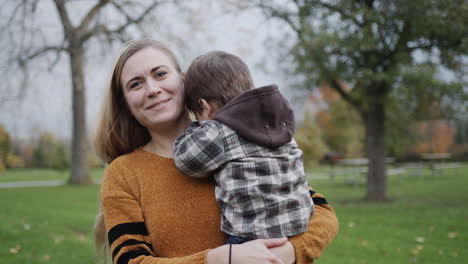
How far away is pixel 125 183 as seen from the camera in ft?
5.26

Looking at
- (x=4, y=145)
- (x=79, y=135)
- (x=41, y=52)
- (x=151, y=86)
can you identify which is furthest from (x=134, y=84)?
(x=4, y=145)

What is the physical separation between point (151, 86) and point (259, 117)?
464 millimetres

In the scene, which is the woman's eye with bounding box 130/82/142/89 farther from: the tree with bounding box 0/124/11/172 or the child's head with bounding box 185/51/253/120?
the tree with bounding box 0/124/11/172

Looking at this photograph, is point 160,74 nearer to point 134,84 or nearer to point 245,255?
point 134,84

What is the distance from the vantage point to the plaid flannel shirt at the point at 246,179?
1.54 m

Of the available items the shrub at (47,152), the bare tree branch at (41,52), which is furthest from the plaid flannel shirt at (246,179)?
the shrub at (47,152)

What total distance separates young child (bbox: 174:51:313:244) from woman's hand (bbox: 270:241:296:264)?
50 mm

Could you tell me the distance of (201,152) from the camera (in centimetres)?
157

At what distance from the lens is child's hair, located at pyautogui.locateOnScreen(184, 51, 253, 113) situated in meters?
1.75

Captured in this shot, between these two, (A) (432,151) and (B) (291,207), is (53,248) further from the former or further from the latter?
(A) (432,151)

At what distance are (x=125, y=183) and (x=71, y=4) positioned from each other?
15.5 metres

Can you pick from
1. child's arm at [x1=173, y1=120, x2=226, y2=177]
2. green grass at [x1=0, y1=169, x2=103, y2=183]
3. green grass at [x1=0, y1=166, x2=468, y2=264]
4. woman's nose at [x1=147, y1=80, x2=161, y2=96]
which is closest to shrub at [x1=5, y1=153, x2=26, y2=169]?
green grass at [x1=0, y1=169, x2=103, y2=183]

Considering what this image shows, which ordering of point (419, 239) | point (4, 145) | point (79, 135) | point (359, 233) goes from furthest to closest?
point (4, 145) → point (79, 135) → point (359, 233) → point (419, 239)

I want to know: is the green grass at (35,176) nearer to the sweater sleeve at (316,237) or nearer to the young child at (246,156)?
the young child at (246,156)
